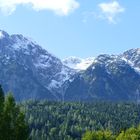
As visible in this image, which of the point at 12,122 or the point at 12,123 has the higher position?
the point at 12,122

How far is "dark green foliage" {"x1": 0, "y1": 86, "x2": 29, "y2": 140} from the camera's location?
55.8 m

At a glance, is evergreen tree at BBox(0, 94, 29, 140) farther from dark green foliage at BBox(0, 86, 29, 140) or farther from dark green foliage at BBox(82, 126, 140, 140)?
dark green foliage at BBox(82, 126, 140, 140)

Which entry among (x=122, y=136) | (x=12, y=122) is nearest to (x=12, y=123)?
(x=12, y=122)

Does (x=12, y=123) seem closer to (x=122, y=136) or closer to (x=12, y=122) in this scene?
(x=12, y=122)

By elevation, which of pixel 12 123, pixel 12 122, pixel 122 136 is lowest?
pixel 122 136

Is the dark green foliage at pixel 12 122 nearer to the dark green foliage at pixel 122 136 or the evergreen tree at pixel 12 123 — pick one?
the evergreen tree at pixel 12 123

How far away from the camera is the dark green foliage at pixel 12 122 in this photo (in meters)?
55.8

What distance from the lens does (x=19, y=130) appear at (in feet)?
184

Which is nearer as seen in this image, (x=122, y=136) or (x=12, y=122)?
(x=12, y=122)

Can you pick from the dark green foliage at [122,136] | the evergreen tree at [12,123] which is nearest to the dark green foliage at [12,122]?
A: the evergreen tree at [12,123]

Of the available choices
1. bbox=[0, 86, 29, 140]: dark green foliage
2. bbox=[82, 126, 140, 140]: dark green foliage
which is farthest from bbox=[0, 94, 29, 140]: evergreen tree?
bbox=[82, 126, 140, 140]: dark green foliage

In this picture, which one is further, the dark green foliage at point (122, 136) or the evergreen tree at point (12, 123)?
the dark green foliage at point (122, 136)

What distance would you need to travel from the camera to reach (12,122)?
57.1 m

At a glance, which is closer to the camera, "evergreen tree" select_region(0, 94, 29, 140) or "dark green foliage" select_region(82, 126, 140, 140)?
"evergreen tree" select_region(0, 94, 29, 140)
